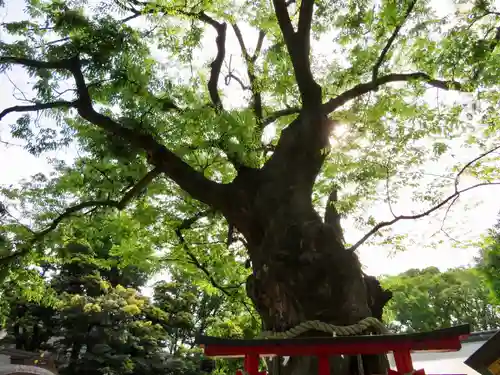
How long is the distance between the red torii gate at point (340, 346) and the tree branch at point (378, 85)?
3224 millimetres

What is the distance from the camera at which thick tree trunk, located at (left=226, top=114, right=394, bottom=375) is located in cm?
362

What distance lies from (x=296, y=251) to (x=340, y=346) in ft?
4.39

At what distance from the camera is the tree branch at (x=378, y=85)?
5.18m

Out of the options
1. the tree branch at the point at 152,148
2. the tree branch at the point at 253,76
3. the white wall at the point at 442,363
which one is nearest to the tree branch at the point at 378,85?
the tree branch at the point at 253,76

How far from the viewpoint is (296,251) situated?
3951 mm

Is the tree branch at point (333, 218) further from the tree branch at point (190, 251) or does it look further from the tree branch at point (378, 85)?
the tree branch at point (190, 251)

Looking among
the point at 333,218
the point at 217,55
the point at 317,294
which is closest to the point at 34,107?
the point at 217,55

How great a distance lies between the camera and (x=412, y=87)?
5.80m

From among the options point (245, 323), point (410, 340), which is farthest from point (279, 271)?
point (245, 323)

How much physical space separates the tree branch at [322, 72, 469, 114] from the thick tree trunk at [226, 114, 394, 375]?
602 millimetres

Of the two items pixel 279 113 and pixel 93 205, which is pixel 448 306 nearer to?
pixel 279 113

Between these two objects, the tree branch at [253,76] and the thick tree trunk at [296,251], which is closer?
the thick tree trunk at [296,251]

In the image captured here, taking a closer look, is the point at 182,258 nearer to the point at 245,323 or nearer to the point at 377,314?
the point at 245,323

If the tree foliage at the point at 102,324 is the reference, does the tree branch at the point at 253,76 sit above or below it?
above
